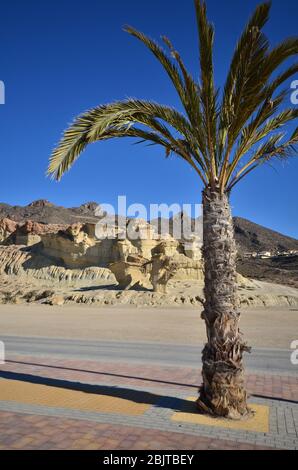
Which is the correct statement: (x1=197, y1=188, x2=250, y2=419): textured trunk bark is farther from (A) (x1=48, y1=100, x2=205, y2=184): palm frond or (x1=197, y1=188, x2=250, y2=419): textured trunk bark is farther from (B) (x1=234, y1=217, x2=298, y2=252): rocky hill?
(B) (x1=234, y1=217, x2=298, y2=252): rocky hill

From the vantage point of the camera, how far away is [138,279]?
1366 inches

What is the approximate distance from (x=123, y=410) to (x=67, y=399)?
1161 mm

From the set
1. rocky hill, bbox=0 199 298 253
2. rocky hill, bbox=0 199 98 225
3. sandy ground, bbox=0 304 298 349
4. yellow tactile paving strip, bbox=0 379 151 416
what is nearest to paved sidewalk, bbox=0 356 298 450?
yellow tactile paving strip, bbox=0 379 151 416

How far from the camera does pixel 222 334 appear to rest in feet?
18.7

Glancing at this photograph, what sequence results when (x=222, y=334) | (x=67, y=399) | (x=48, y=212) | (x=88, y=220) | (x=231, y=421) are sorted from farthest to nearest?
(x=48, y=212), (x=88, y=220), (x=67, y=399), (x=222, y=334), (x=231, y=421)

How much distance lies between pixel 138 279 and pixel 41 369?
2548 cm

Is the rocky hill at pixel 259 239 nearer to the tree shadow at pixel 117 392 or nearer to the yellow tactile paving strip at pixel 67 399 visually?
the tree shadow at pixel 117 392

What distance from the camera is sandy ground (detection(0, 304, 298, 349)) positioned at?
597 inches

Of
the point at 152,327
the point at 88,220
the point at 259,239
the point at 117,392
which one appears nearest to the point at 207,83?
the point at 117,392

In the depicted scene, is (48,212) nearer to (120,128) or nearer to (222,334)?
(120,128)

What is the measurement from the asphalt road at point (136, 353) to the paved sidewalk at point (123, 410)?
1090mm

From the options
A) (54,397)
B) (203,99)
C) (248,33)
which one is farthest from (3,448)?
(248,33)

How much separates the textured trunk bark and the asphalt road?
386cm
